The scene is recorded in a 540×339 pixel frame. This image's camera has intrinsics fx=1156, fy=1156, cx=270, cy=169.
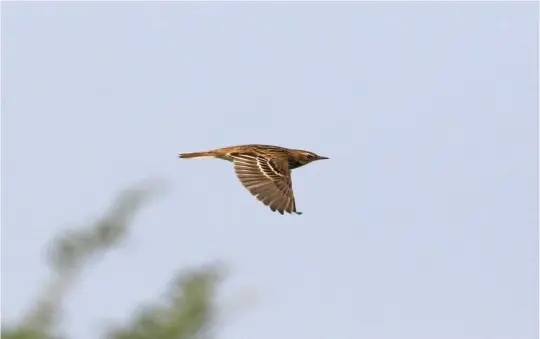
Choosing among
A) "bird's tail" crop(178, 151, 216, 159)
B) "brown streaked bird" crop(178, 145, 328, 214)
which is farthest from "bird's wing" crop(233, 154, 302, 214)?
"bird's tail" crop(178, 151, 216, 159)

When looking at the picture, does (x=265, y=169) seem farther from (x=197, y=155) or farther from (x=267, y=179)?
(x=197, y=155)

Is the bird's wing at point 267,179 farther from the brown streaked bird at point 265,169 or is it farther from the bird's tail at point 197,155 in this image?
the bird's tail at point 197,155

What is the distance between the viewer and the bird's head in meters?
17.9

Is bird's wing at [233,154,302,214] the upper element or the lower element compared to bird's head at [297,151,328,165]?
upper

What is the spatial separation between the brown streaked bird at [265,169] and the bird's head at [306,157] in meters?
0.10

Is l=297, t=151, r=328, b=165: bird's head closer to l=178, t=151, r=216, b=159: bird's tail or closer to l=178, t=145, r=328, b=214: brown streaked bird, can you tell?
l=178, t=145, r=328, b=214: brown streaked bird

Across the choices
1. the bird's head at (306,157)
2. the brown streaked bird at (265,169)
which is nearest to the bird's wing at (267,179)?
the brown streaked bird at (265,169)

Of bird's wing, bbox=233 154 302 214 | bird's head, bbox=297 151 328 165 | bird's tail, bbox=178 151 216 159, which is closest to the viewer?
bird's wing, bbox=233 154 302 214

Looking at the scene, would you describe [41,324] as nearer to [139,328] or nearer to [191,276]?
[139,328]

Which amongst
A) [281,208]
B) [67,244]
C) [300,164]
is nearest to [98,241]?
[67,244]

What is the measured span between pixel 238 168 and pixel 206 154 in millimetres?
1948

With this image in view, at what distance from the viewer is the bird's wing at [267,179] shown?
1392 centimetres

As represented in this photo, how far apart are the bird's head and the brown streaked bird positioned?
0.10m

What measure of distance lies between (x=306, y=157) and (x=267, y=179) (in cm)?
361
